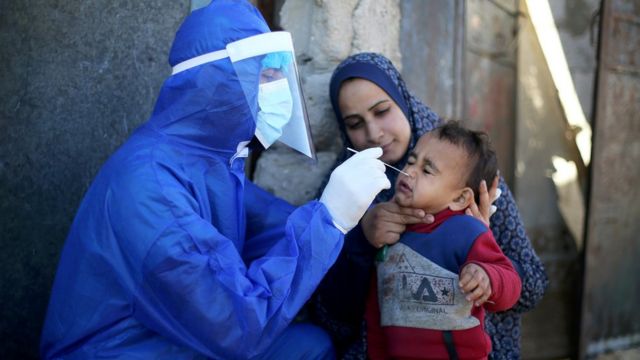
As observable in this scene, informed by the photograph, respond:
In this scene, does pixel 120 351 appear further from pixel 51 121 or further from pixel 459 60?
pixel 459 60

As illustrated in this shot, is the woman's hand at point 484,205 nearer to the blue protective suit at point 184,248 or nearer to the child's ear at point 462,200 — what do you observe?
the child's ear at point 462,200

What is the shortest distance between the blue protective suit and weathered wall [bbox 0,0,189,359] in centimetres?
55

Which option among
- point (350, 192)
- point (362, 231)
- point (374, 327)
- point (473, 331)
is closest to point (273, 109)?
point (350, 192)

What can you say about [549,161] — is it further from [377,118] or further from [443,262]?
[443,262]

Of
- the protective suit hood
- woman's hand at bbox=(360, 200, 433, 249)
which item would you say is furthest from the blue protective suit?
woman's hand at bbox=(360, 200, 433, 249)

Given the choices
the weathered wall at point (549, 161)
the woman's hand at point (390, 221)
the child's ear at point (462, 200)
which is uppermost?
the child's ear at point (462, 200)

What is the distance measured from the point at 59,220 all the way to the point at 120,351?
0.80 meters

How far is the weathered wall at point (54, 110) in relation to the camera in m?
2.34

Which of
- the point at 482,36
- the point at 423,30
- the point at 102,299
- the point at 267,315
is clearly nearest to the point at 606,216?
the point at 482,36

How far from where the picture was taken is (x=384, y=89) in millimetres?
2332

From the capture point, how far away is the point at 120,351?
175cm

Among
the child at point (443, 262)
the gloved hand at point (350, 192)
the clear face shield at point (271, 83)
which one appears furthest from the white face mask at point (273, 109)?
the child at point (443, 262)

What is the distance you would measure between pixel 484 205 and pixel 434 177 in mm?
196

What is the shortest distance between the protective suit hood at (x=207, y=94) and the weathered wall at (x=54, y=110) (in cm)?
56
